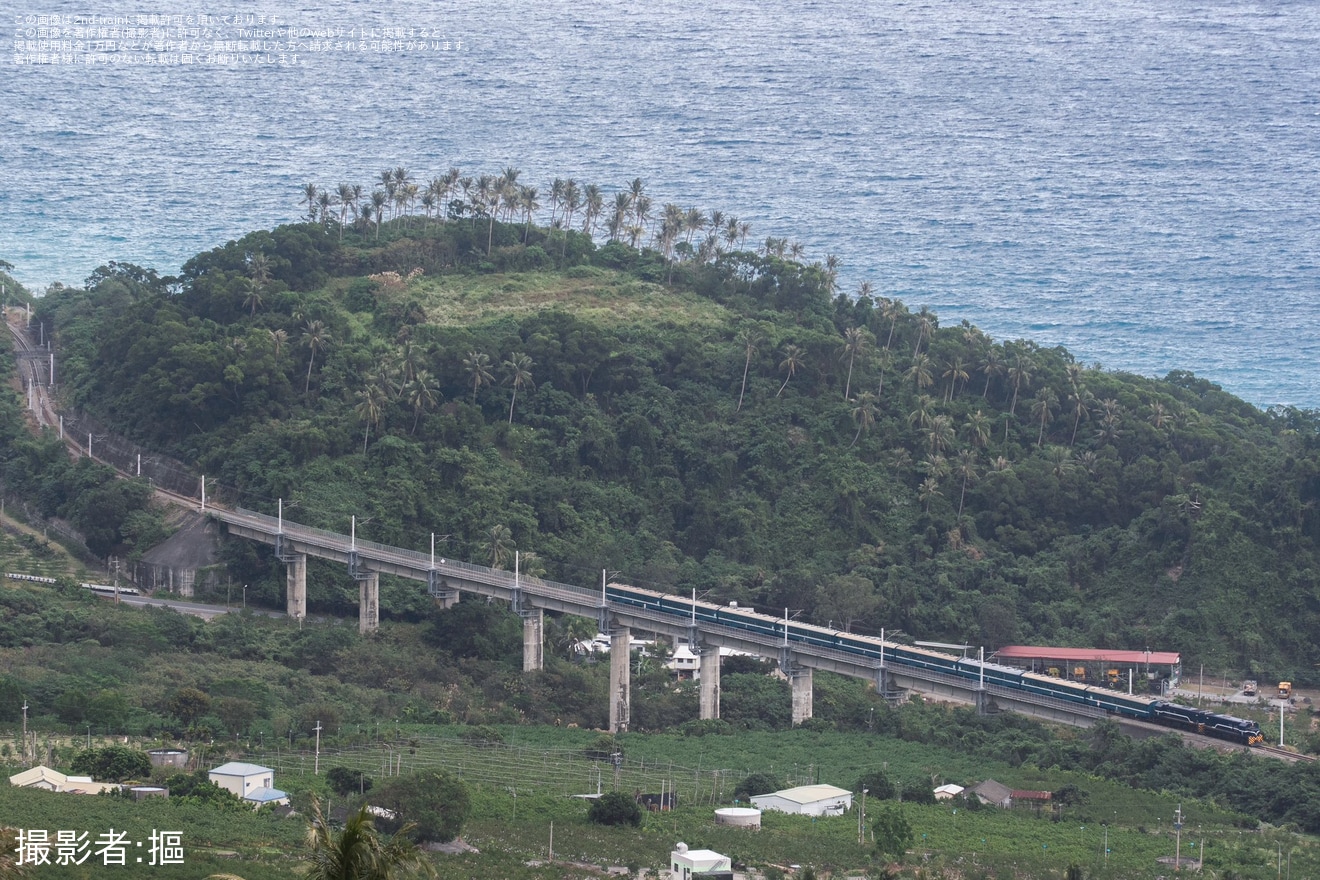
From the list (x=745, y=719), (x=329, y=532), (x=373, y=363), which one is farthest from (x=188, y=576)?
(x=745, y=719)

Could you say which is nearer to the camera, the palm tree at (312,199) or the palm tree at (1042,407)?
the palm tree at (1042,407)

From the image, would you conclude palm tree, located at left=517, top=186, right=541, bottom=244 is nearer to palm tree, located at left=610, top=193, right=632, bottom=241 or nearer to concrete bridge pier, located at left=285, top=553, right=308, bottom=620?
palm tree, located at left=610, top=193, right=632, bottom=241

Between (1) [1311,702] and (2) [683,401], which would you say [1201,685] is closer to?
(1) [1311,702]

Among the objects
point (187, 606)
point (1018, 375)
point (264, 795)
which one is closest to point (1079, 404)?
point (1018, 375)

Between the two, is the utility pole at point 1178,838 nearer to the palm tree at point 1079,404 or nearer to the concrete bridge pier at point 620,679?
the concrete bridge pier at point 620,679

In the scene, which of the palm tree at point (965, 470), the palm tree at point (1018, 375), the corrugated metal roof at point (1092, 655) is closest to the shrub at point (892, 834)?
the corrugated metal roof at point (1092, 655)

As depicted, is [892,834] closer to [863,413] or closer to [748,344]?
[863,413]

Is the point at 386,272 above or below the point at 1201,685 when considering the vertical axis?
above
